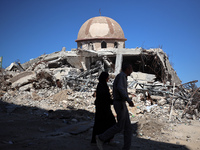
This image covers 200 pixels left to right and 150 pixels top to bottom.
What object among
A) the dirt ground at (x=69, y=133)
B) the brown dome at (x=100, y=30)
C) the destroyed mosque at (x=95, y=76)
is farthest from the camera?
the brown dome at (x=100, y=30)

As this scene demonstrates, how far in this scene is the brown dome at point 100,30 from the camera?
17.1 meters

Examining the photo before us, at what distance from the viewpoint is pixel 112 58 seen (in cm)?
1478

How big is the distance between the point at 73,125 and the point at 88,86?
5887 mm

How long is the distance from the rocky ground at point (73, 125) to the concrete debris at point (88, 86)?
0.05 metres

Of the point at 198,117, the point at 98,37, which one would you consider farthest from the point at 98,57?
the point at 198,117

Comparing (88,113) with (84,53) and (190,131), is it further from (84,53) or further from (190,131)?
(84,53)

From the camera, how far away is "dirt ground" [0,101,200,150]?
369 centimetres

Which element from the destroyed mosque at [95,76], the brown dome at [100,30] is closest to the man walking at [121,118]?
the destroyed mosque at [95,76]

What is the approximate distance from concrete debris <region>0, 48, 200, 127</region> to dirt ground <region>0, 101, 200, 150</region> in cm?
65

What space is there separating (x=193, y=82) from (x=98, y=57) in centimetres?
706

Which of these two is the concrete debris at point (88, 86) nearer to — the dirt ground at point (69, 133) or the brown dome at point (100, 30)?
the dirt ground at point (69, 133)

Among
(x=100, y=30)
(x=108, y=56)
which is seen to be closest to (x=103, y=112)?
(x=108, y=56)

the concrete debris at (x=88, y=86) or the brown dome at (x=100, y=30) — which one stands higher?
the brown dome at (x=100, y=30)

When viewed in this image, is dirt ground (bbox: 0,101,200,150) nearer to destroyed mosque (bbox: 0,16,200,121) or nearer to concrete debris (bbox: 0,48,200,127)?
concrete debris (bbox: 0,48,200,127)
